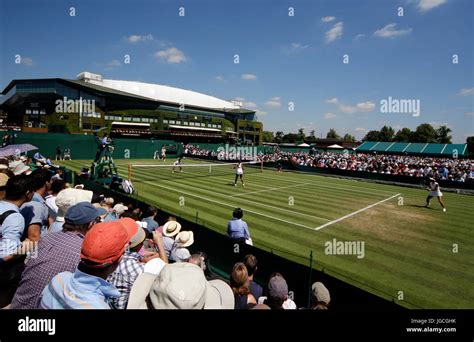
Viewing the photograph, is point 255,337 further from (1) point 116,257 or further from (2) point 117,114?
(2) point 117,114

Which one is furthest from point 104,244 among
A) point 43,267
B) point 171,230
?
point 171,230

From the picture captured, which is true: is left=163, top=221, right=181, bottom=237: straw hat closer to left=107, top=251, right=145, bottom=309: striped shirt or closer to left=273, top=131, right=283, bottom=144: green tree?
left=107, top=251, right=145, bottom=309: striped shirt

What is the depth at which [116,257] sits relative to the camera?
97.0 inches

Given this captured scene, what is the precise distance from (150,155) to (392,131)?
149m

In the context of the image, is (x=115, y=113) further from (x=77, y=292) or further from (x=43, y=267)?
(x=77, y=292)

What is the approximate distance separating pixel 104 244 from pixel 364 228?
41.8 feet

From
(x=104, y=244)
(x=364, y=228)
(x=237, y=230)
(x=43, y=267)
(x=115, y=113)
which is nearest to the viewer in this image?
(x=104, y=244)

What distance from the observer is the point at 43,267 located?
2.95m

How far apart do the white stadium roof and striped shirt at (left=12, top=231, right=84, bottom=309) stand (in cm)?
→ 10214

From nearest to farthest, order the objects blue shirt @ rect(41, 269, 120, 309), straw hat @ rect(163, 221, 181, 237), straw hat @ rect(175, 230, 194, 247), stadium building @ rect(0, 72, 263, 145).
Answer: blue shirt @ rect(41, 269, 120, 309) < straw hat @ rect(175, 230, 194, 247) < straw hat @ rect(163, 221, 181, 237) < stadium building @ rect(0, 72, 263, 145)

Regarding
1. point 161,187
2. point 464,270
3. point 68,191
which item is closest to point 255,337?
point 68,191

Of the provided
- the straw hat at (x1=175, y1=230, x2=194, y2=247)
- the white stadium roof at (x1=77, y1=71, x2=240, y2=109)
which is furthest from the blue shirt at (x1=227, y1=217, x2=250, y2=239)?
the white stadium roof at (x1=77, y1=71, x2=240, y2=109)

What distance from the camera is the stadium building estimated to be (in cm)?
6675

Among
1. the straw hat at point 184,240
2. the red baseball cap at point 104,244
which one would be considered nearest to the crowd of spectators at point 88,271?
the red baseball cap at point 104,244
